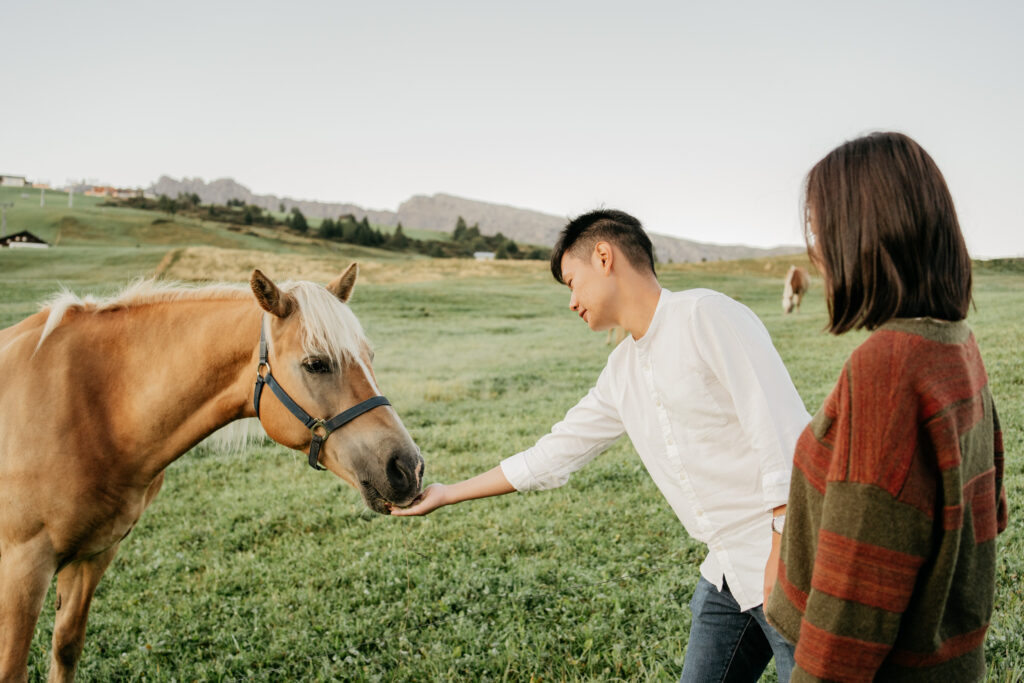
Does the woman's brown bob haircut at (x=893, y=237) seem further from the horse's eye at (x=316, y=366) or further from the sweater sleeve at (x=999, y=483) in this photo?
the horse's eye at (x=316, y=366)

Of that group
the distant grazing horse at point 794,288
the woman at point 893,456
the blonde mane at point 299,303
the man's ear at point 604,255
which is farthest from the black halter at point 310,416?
the distant grazing horse at point 794,288

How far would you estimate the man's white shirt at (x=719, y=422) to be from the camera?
1.70m

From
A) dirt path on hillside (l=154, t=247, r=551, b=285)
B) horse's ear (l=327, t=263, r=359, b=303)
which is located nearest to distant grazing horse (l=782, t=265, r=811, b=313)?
dirt path on hillside (l=154, t=247, r=551, b=285)

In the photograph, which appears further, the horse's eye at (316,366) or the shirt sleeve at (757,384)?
the horse's eye at (316,366)

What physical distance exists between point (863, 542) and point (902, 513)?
9cm

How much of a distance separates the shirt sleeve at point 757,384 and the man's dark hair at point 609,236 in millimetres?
452

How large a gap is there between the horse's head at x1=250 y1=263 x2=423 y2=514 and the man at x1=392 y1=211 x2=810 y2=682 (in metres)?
0.94

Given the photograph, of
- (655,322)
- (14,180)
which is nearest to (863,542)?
(655,322)

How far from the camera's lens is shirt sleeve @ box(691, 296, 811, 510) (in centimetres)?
166

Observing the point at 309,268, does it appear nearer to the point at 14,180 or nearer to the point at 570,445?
the point at 570,445

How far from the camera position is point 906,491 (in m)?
1.15

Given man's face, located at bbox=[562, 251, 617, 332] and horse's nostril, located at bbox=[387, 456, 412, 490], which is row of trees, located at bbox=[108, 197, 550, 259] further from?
man's face, located at bbox=[562, 251, 617, 332]

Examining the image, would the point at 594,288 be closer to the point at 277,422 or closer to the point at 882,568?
the point at 882,568

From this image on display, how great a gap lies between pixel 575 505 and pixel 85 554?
3874 millimetres
